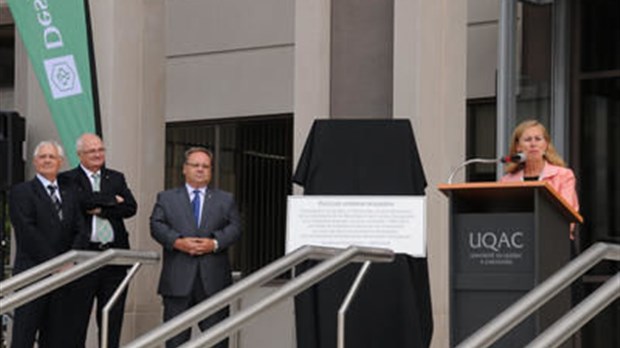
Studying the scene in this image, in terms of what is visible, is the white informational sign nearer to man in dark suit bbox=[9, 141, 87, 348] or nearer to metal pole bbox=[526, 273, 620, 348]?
man in dark suit bbox=[9, 141, 87, 348]

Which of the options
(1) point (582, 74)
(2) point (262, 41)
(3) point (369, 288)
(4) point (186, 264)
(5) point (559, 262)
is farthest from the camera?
(2) point (262, 41)

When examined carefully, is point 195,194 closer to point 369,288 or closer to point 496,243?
point 369,288

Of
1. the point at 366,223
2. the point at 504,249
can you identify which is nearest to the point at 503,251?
the point at 504,249

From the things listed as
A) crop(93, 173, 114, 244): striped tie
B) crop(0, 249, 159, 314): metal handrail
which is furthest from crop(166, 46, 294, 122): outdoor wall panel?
crop(0, 249, 159, 314): metal handrail

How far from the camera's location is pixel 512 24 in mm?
12500

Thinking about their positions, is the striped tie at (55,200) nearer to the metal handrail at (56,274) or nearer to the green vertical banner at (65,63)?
the metal handrail at (56,274)

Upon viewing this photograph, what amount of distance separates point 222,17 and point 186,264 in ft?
27.4


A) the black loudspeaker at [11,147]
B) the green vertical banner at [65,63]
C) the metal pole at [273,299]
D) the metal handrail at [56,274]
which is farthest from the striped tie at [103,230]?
the metal pole at [273,299]

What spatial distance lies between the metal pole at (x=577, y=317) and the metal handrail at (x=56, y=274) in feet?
11.5

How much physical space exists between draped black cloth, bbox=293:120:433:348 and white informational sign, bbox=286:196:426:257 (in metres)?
0.76

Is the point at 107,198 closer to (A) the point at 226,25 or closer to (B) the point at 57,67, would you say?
(B) the point at 57,67

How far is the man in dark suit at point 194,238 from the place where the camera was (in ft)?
35.2

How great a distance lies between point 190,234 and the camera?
10.8 m

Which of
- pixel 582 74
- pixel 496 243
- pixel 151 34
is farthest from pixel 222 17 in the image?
pixel 496 243
